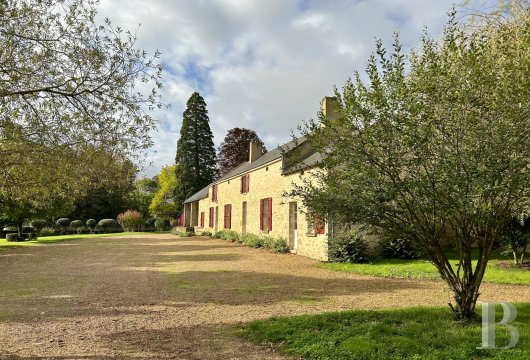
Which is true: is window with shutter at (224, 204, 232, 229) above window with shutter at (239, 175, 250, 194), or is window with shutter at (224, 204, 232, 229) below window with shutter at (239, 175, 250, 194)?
below

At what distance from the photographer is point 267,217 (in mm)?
20672

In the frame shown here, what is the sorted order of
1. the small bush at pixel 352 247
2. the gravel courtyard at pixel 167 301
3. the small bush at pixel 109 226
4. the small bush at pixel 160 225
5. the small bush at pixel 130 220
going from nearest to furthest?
the gravel courtyard at pixel 167 301, the small bush at pixel 352 247, the small bush at pixel 109 226, the small bush at pixel 130 220, the small bush at pixel 160 225

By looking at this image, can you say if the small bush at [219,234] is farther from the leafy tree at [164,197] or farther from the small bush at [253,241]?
the leafy tree at [164,197]

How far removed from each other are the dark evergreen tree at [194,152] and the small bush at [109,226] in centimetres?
788

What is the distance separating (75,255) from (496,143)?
16772 mm

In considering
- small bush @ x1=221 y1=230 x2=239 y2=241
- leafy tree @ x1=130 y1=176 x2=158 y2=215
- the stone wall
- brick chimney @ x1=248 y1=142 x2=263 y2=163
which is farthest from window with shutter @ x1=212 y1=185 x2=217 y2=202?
leafy tree @ x1=130 y1=176 x2=158 y2=215

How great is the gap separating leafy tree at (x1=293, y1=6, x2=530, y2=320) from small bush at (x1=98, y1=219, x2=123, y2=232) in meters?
37.8

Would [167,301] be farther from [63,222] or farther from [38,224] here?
[63,222]

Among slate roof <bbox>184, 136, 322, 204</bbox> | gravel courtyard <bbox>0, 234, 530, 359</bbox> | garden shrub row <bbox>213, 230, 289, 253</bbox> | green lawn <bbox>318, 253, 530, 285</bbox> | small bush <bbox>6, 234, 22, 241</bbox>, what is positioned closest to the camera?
gravel courtyard <bbox>0, 234, 530, 359</bbox>

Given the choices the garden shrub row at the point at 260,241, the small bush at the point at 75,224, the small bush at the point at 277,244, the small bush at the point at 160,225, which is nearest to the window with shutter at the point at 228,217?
the garden shrub row at the point at 260,241

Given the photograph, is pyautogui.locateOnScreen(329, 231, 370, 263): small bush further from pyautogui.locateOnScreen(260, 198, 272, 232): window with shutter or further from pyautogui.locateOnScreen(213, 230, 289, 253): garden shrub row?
pyautogui.locateOnScreen(260, 198, 272, 232): window with shutter

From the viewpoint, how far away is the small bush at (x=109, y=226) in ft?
130

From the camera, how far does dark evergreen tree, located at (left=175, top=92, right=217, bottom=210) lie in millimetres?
45531

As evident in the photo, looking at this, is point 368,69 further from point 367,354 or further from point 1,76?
point 1,76
